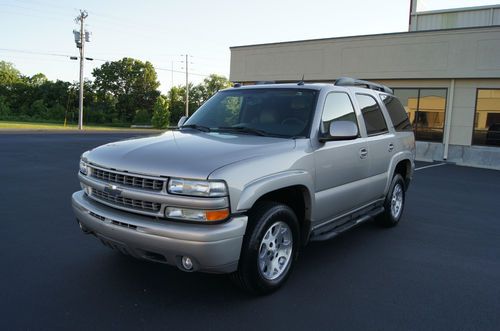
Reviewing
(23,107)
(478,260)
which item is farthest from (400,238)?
(23,107)

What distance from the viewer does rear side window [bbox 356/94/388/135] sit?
510 centimetres

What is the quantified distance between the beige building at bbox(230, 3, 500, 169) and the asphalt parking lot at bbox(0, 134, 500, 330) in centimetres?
1213

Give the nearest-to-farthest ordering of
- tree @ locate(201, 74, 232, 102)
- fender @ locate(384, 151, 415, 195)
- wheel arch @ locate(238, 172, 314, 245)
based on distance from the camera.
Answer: wheel arch @ locate(238, 172, 314, 245) → fender @ locate(384, 151, 415, 195) → tree @ locate(201, 74, 232, 102)

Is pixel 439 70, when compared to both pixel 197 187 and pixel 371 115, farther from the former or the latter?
pixel 197 187

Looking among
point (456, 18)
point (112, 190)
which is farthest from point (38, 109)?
point (112, 190)

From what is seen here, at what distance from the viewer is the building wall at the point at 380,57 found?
16.3 metres

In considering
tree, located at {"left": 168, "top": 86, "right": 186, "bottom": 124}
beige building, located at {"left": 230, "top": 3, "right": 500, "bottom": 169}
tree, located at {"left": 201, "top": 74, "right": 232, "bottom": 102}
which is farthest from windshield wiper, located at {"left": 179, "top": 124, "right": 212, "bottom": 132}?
tree, located at {"left": 201, "top": 74, "right": 232, "bottom": 102}

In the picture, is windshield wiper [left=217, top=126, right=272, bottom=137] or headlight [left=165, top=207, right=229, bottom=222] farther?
windshield wiper [left=217, top=126, right=272, bottom=137]

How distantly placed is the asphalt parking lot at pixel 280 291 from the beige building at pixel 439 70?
12.1 metres

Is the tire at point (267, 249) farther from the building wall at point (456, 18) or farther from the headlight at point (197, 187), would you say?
the building wall at point (456, 18)

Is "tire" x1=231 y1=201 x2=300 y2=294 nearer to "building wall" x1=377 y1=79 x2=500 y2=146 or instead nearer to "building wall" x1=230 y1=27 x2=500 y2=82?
"building wall" x1=377 y1=79 x2=500 y2=146

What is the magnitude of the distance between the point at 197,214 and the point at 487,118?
55.3 feet

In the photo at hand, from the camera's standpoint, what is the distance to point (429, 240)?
5516 millimetres

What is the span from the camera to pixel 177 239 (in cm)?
298
